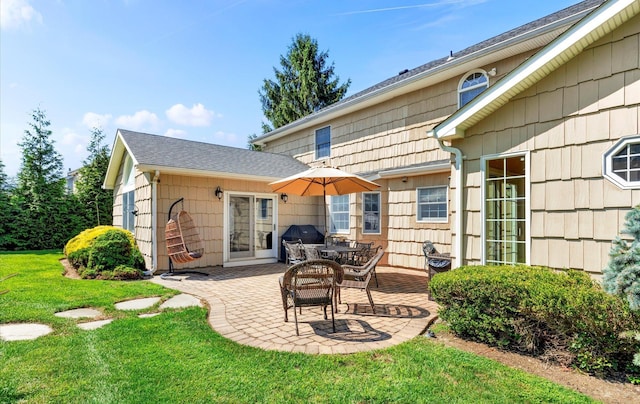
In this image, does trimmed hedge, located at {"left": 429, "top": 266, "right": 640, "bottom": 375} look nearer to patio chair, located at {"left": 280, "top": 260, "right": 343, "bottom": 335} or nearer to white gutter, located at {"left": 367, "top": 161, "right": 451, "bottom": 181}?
patio chair, located at {"left": 280, "top": 260, "right": 343, "bottom": 335}

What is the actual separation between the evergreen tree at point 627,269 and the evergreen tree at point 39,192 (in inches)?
706

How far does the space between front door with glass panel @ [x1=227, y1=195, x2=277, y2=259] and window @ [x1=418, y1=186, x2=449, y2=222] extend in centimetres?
464

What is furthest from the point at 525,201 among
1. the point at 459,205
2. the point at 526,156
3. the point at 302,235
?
the point at 302,235

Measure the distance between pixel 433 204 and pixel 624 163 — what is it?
4916 mm

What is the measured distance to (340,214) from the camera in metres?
11.1

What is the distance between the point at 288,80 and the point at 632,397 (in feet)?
82.9

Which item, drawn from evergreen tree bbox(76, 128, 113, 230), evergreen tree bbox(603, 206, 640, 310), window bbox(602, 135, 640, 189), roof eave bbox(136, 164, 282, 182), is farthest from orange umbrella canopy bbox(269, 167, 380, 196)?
evergreen tree bbox(76, 128, 113, 230)

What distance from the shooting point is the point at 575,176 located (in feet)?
12.6

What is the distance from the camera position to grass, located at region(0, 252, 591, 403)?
2568mm

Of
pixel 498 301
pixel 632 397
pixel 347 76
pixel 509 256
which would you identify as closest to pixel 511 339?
pixel 498 301

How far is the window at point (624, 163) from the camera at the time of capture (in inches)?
135

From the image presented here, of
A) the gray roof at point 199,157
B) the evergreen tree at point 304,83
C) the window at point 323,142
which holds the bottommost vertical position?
the gray roof at point 199,157

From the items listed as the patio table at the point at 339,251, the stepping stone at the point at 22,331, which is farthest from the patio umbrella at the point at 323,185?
the stepping stone at the point at 22,331

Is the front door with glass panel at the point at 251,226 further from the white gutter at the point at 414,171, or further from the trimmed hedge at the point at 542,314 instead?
the trimmed hedge at the point at 542,314
